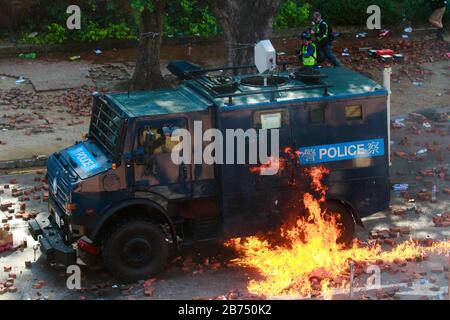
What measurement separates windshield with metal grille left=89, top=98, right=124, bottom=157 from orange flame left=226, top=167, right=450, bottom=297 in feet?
7.48

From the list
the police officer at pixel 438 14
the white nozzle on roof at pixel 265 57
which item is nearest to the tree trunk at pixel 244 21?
the white nozzle on roof at pixel 265 57

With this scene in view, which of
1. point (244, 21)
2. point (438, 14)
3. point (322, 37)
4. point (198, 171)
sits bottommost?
point (438, 14)

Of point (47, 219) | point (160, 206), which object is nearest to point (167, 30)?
point (47, 219)

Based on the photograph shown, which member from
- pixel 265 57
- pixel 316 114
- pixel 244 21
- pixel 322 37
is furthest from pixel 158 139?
pixel 322 37

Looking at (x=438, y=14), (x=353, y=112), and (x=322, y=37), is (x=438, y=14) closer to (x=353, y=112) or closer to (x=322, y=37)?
(x=322, y=37)

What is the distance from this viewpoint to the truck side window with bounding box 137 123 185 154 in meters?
11.5

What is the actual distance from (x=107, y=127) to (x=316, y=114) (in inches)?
107

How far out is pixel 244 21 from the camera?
17328mm

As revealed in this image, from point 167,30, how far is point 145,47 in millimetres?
3857

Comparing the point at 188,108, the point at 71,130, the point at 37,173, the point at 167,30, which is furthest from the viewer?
the point at 167,30

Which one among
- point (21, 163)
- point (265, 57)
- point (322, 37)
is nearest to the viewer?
point (265, 57)

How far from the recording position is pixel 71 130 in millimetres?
17609

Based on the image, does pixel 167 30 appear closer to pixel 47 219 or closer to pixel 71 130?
pixel 71 130
